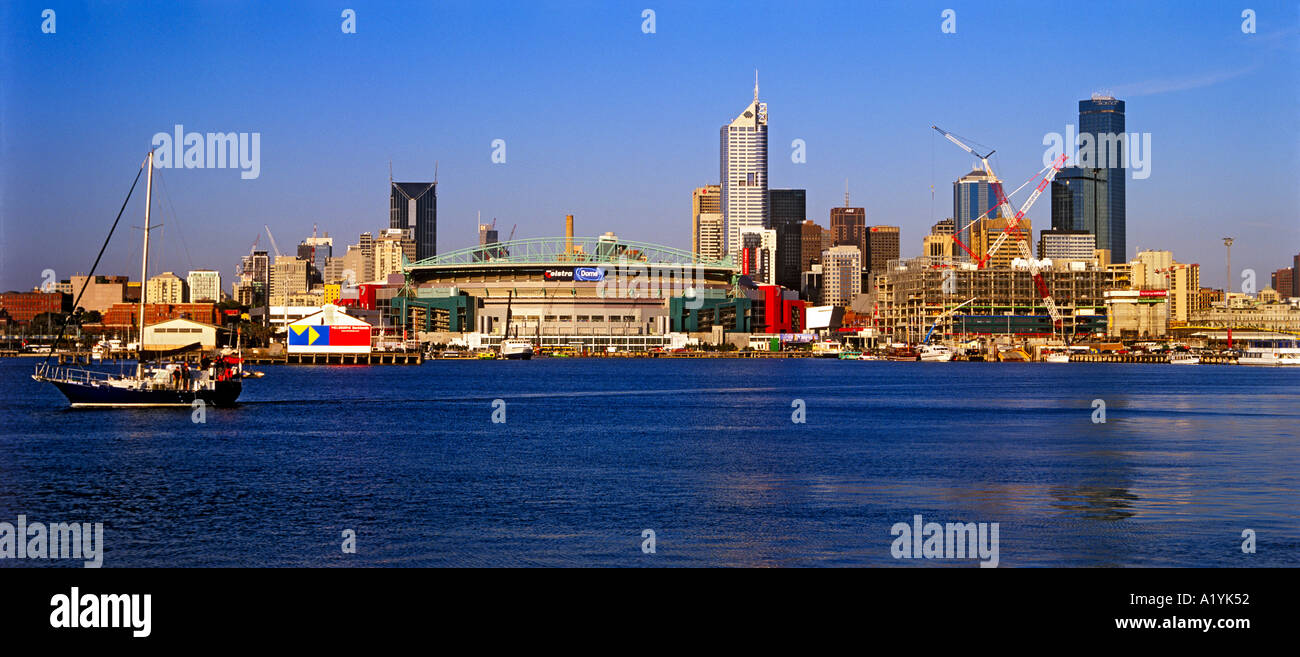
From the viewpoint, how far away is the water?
2233 cm

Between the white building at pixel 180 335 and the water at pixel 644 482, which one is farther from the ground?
the white building at pixel 180 335

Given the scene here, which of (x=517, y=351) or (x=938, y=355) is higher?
(x=517, y=351)

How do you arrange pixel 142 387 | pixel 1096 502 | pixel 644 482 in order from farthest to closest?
pixel 142 387, pixel 644 482, pixel 1096 502

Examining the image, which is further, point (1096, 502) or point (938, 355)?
point (938, 355)

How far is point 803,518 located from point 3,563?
14934 millimetres

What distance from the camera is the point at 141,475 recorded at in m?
33.5

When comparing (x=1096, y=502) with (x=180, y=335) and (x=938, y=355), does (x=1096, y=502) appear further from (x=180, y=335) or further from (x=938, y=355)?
(x=938, y=355)

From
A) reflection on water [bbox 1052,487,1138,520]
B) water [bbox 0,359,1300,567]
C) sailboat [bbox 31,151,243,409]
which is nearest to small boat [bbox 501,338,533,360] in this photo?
water [bbox 0,359,1300,567]

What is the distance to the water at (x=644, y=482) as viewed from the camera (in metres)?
22.3

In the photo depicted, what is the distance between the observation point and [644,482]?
32.5m

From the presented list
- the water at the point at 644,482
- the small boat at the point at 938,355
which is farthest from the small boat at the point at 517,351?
the water at the point at 644,482

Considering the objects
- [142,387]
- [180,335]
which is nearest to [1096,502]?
[142,387]

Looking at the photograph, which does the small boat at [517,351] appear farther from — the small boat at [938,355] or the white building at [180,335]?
the small boat at [938,355]
